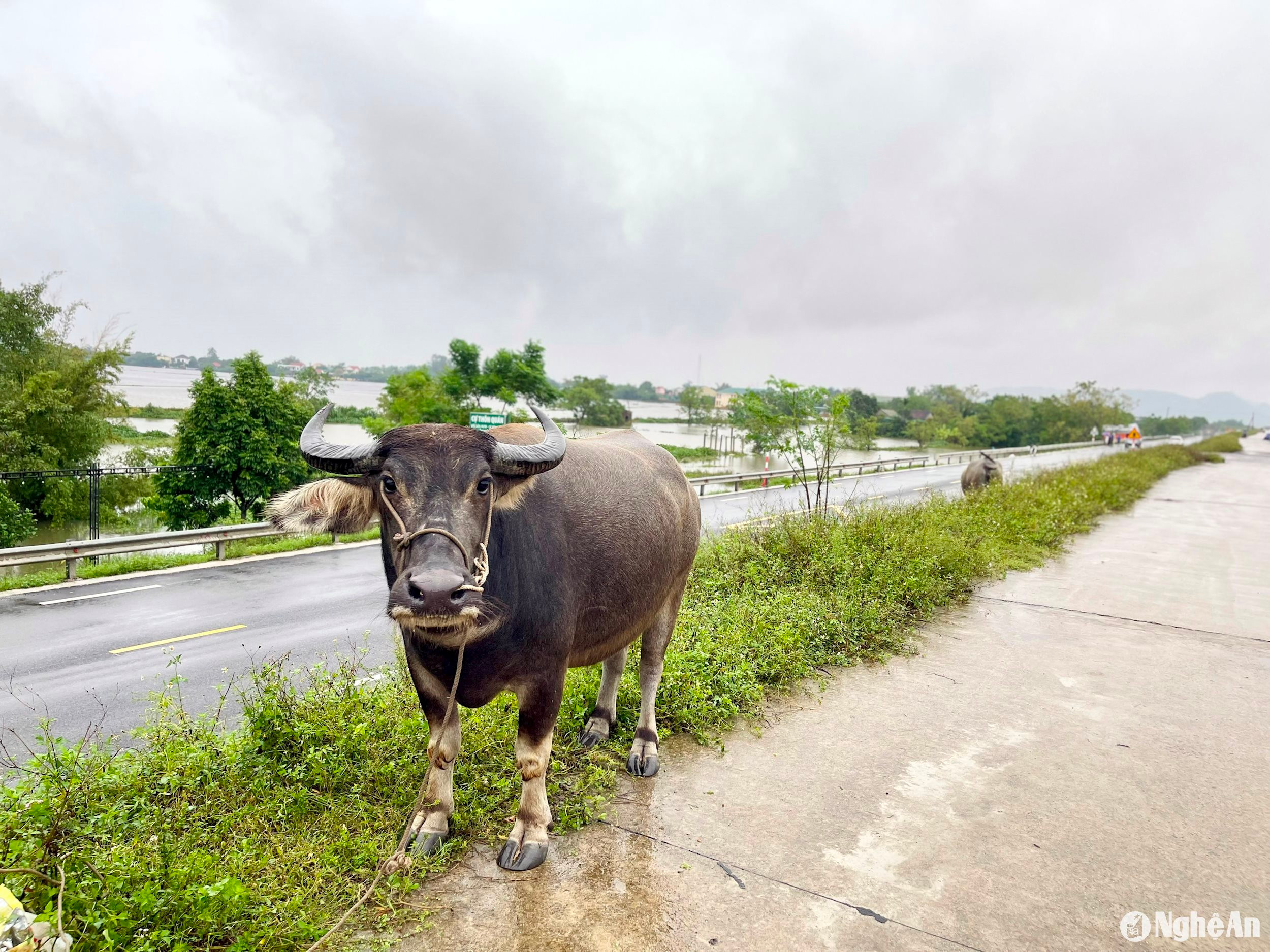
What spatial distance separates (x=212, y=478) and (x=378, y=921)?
19.8 m

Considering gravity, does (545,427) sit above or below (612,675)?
above

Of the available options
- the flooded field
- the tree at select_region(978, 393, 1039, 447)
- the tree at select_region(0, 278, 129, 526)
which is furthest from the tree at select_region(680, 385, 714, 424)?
the tree at select_region(0, 278, 129, 526)

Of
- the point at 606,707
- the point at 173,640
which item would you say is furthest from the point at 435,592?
the point at 173,640

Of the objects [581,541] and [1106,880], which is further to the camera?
[581,541]

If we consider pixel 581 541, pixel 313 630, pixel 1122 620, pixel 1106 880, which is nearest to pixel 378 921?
pixel 581 541

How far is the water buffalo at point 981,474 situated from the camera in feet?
53.1

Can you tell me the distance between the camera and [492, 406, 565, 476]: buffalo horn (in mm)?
2803

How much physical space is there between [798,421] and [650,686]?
23.8ft

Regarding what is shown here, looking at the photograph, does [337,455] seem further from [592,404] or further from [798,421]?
[592,404]

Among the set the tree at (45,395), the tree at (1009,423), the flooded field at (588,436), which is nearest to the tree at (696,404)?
the flooded field at (588,436)

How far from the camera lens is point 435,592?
7.67ft

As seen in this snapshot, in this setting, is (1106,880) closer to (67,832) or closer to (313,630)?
(67,832)

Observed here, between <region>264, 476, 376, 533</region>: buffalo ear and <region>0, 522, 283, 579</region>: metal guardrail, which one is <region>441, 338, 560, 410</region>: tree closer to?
<region>0, 522, 283, 579</region>: metal guardrail

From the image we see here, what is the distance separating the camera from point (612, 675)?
4.39 metres
